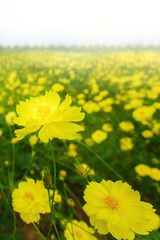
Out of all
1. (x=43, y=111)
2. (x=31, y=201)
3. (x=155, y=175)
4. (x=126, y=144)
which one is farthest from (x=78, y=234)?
(x=126, y=144)

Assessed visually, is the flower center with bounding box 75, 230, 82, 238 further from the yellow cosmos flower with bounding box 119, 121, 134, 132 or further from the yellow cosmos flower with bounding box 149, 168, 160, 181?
the yellow cosmos flower with bounding box 119, 121, 134, 132

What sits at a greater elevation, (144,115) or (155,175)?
(144,115)

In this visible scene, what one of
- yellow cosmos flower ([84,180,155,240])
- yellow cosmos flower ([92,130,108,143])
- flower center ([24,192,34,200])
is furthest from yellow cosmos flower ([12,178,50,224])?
yellow cosmos flower ([92,130,108,143])

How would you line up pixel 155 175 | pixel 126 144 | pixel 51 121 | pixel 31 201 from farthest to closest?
pixel 126 144, pixel 155 175, pixel 31 201, pixel 51 121

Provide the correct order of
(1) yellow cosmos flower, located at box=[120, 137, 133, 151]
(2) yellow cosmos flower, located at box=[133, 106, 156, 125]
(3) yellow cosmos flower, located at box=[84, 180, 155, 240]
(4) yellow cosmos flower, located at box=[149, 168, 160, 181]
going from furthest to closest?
(2) yellow cosmos flower, located at box=[133, 106, 156, 125] < (1) yellow cosmos flower, located at box=[120, 137, 133, 151] < (4) yellow cosmos flower, located at box=[149, 168, 160, 181] < (3) yellow cosmos flower, located at box=[84, 180, 155, 240]

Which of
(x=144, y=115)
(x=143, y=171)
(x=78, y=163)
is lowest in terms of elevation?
(x=143, y=171)

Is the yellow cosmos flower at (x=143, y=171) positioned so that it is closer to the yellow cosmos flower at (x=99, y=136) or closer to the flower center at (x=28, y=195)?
the yellow cosmos flower at (x=99, y=136)

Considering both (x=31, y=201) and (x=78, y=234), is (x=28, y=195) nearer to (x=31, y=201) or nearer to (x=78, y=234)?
(x=31, y=201)
